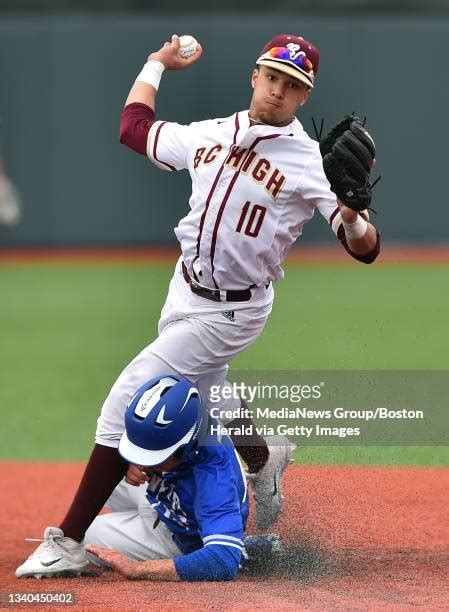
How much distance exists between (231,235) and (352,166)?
0.70m

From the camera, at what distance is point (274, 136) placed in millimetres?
4332

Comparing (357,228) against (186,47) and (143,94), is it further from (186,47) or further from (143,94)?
(186,47)

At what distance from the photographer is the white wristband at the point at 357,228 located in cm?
391

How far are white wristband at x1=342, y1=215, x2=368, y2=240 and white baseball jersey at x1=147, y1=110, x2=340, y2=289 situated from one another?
26 centimetres

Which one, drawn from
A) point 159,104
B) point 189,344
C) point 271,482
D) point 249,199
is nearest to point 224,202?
point 249,199

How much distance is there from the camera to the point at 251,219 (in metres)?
4.29

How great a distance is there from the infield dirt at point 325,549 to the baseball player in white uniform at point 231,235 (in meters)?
0.48

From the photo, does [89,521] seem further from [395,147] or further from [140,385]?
[395,147]

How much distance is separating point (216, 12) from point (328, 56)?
65.2 inches

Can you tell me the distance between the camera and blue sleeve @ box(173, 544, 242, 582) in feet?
12.8

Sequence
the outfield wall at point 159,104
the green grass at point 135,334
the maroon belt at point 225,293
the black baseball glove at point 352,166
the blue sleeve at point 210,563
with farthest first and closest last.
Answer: the outfield wall at point 159,104 → the green grass at point 135,334 → the maroon belt at point 225,293 → the blue sleeve at point 210,563 → the black baseball glove at point 352,166
